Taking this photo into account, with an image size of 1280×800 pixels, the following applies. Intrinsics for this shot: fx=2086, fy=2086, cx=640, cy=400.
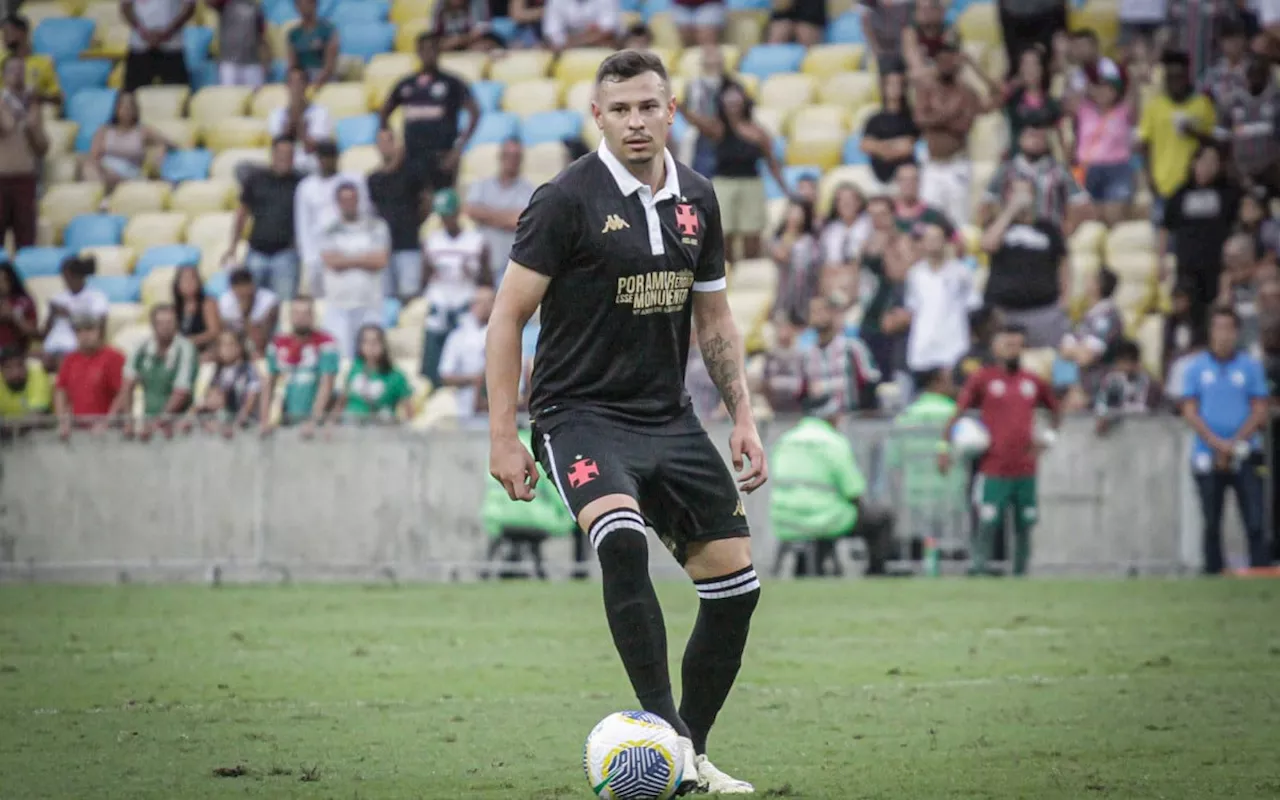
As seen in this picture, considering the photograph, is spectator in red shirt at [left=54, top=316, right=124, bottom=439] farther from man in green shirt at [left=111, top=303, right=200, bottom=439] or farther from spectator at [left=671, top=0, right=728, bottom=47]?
spectator at [left=671, top=0, right=728, bottom=47]

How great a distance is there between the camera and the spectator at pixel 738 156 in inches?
803

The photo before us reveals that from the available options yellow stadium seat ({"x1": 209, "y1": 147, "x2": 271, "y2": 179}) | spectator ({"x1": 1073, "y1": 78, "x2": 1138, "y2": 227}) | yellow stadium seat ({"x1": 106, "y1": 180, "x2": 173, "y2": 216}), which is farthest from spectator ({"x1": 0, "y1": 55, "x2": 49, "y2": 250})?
spectator ({"x1": 1073, "y1": 78, "x2": 1138, "y2": 227})

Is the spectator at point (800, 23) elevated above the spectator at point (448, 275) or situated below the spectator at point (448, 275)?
above

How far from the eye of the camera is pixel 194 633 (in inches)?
506

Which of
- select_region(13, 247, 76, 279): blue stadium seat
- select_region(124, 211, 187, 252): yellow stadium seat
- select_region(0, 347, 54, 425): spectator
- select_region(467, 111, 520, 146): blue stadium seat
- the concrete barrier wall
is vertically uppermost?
select_region(467, 111, 520, 146): blue stadium seat

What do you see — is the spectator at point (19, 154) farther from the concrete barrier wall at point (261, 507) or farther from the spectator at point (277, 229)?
the concrete barrier wall at point (261, 507)

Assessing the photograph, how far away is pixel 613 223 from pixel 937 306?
480 inches

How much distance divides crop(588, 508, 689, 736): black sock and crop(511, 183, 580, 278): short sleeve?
838mm

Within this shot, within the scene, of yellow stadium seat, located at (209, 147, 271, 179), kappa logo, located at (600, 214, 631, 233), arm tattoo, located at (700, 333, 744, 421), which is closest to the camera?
kappa logo, located at (600, 214, 631, 233)

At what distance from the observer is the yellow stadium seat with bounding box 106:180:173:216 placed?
24484mm

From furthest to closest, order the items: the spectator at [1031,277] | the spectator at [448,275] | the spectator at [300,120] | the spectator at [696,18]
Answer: the spectator at [300,120], the spectator at [696,18], the spectator at [448,275], the spectator at [1031,277]

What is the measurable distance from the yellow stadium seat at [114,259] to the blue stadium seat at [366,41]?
3.93m

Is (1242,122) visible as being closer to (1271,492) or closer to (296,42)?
(1271,492)

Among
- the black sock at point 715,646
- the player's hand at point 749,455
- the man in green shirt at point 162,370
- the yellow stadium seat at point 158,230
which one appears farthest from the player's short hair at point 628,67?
the yellow stadium seat at point 158,230
